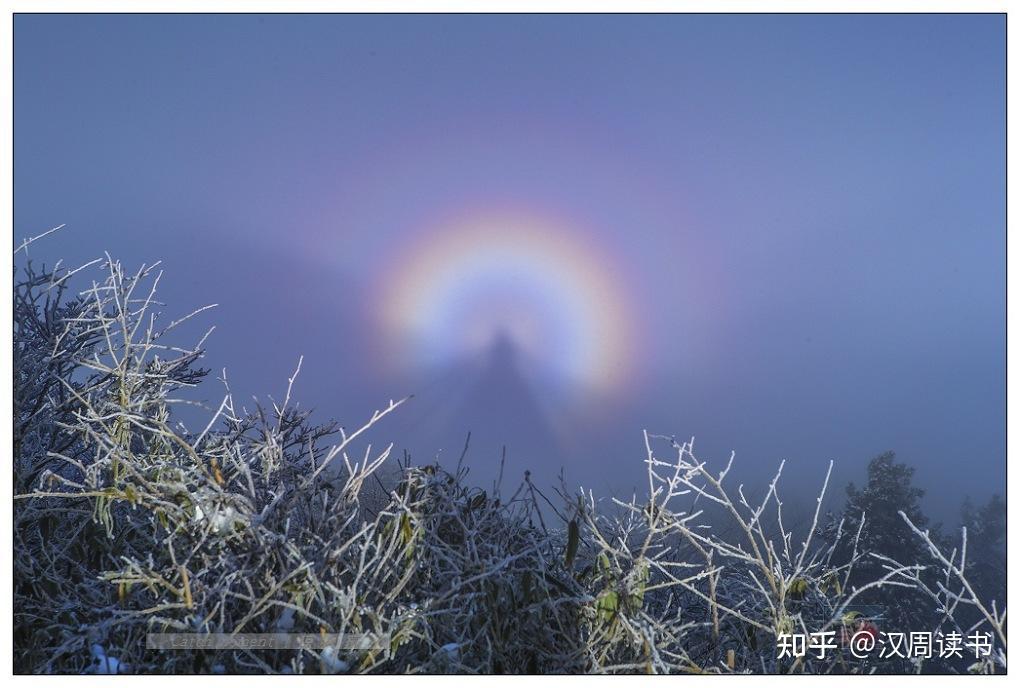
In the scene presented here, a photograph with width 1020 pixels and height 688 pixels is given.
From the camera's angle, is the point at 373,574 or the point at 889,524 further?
the point at 889,524

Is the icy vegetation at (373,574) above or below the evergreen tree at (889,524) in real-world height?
below

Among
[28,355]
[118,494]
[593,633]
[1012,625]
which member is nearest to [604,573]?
[593,633]

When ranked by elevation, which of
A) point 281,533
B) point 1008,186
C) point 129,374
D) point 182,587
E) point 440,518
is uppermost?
point 1008,186

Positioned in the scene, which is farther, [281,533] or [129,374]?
[129,374]

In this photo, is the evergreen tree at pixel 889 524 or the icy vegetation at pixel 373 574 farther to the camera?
the evergreen tree at pixel 889 524

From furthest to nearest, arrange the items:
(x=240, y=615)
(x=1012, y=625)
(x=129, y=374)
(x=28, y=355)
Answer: (x=28, y=355), (x=129, y=374), (x=1012, y=625), (x=240, y=615)

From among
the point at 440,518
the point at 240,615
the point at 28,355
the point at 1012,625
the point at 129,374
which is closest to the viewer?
the point at 240,615

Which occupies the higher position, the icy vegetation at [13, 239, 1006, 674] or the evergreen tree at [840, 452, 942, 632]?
the evergreen tree at [840, 452, 942, 632]

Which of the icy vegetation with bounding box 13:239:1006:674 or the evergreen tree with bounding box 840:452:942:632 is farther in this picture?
the evergreen tree with bounding box 840:452:942:632

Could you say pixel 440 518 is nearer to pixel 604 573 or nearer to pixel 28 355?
pixel 604 573

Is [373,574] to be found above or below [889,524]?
below

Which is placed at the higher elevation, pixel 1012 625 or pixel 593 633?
pixel 1012 625
